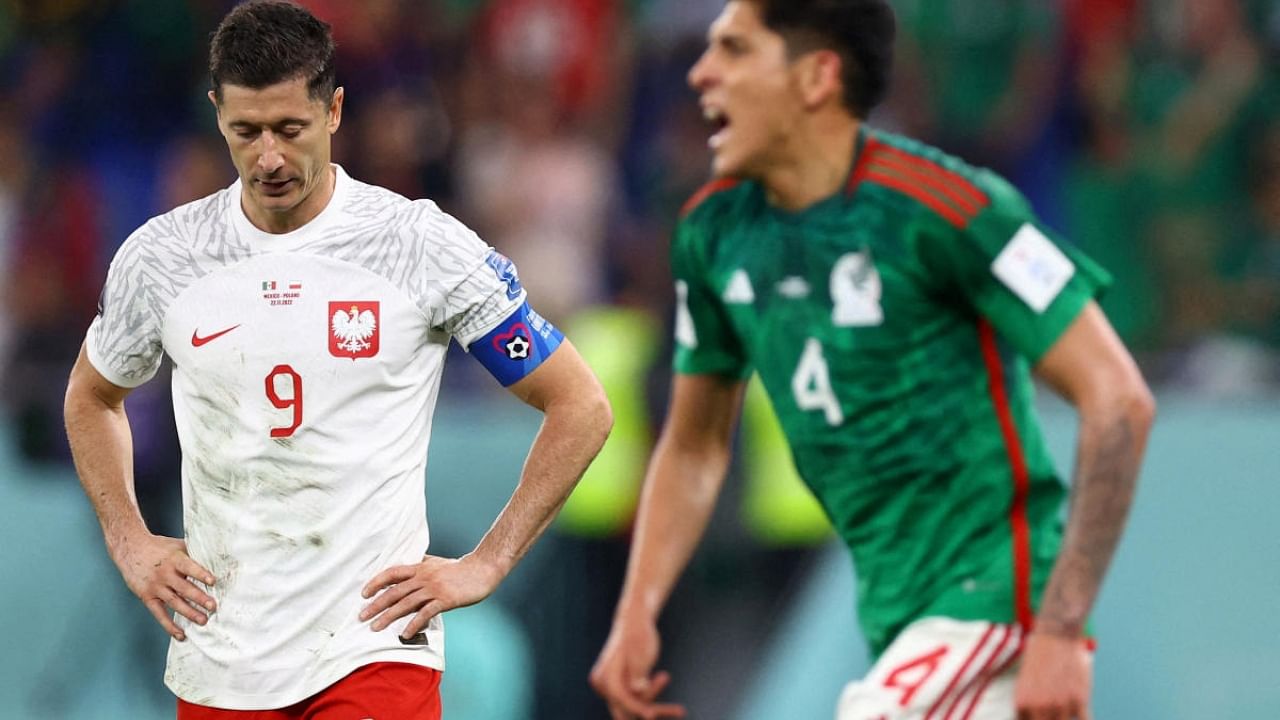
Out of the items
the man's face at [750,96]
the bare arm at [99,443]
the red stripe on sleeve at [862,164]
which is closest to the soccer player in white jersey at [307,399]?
the bare arm at [99,443]

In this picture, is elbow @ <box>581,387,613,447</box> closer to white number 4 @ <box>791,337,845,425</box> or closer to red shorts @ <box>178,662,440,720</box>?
white number 4 @ <box>791,337,845,425</box>

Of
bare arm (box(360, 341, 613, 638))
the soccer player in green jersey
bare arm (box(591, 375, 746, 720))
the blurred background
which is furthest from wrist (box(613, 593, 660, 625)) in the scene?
the blurred background

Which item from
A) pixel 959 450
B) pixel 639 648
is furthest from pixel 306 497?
pixel 959 450

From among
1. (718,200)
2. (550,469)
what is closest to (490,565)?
(550,469)

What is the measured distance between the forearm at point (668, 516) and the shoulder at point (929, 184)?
3.07ft

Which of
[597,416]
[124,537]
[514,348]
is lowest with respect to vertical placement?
[124,537]

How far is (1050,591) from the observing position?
12.8ft

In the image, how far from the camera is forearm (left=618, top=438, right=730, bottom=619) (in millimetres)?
4723

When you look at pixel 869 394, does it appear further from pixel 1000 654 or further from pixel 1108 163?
pixel 1108 163

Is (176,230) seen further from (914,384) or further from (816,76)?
(914,384)

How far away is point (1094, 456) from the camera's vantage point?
12.6 ft

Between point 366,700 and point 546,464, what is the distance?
622 millimetres

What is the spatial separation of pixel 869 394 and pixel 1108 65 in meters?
5.55

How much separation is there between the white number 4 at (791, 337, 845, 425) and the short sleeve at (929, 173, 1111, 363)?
1.27 feet
